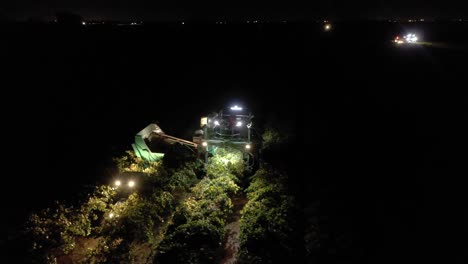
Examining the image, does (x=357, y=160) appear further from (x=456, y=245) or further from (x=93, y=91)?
(x=93, y=91)

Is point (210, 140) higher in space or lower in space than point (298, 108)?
lower

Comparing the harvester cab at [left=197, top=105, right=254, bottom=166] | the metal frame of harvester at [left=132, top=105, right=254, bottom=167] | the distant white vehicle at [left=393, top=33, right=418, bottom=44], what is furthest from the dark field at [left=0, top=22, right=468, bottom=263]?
the harvester cab at [left=197, top=105, right=254, bottom=166]

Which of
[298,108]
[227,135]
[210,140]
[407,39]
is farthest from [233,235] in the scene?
[407,39]

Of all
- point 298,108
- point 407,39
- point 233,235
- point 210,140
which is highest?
point 407,39

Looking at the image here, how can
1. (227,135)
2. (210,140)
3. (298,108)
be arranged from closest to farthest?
(210,140) → (227,135) → (298,108)

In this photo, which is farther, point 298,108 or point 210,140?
point 298,108

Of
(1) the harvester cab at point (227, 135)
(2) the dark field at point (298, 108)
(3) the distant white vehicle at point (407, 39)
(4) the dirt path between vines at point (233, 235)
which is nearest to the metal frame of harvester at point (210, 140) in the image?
(1) the harvester cab at point (227, 135)

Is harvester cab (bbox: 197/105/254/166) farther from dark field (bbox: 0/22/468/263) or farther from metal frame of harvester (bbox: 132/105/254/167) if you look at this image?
dark field (bbox: 0/22/468/263)

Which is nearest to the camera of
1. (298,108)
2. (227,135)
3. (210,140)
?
(210,140)

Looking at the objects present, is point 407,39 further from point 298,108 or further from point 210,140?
point 210,140

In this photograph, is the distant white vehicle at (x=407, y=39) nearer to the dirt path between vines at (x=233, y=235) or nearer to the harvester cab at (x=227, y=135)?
the harvester cab at (x=227, y=135)
